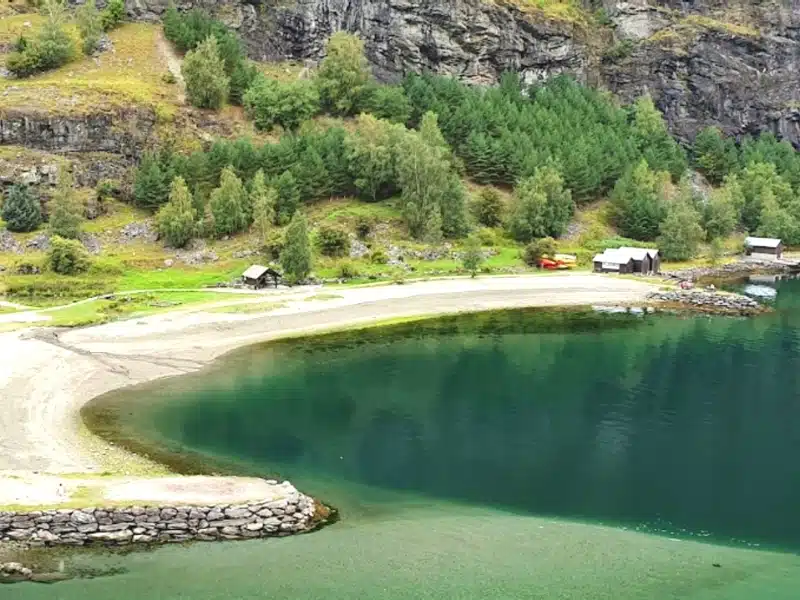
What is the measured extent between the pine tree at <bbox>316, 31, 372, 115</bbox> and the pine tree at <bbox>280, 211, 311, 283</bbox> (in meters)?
51.2

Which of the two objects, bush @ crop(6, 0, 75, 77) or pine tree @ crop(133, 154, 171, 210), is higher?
bush @ crop(6, 0, 75, 77)

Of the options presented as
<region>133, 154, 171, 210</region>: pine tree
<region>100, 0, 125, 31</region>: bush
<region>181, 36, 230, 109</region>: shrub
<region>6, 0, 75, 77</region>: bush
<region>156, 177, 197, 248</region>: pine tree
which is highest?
<region>100, 0, 125, 31</region>: bush

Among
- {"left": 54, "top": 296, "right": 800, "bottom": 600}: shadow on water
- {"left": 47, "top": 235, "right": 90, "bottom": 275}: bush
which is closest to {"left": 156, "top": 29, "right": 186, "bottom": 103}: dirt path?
{"left": 47, "top": 235, "right": 90, "bottom": 275}: bush

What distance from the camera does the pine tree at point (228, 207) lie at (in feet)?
363

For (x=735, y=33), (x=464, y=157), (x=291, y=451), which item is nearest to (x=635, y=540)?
(x=291, y=451)

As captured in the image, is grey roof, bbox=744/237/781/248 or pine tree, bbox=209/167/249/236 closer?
pine tree, bbox=209/167/249/236

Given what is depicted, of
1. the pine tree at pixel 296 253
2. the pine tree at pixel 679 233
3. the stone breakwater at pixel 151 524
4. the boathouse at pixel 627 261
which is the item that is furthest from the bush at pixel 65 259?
the pine tree at pixel 679 233

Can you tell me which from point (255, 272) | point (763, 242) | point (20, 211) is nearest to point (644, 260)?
point (763, 242)

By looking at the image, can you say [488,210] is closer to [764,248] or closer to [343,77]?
[343,77]

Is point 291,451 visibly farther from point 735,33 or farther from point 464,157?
point 735,33

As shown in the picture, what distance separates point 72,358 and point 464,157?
87.7 metres

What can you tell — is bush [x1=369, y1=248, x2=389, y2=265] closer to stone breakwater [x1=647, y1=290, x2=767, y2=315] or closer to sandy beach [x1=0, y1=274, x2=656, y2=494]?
sandy beach [x1=0, y1=274, x2=656, y2=494]

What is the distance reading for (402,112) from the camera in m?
142

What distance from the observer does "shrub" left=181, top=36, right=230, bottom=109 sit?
13375cm
